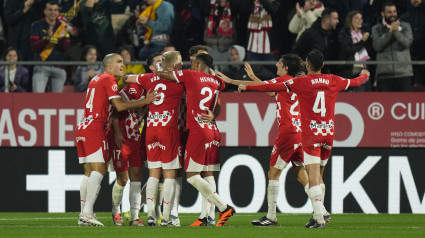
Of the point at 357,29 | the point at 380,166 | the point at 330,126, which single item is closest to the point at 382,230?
the point at 330,126

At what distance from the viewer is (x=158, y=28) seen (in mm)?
17953

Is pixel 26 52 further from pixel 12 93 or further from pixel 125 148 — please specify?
pixel 125 148

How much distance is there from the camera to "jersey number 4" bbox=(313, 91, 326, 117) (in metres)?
12.5

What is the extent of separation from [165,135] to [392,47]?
617 cm

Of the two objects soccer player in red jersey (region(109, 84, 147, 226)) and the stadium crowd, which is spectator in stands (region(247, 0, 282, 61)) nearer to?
the stadium crowd

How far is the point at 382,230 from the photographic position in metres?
12.2

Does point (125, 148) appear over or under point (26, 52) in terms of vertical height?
under

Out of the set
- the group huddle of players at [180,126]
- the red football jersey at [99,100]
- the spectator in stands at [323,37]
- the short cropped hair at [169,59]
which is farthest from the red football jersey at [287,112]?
the spectator in stands at [323,37]

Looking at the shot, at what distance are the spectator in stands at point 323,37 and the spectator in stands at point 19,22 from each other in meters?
4.74

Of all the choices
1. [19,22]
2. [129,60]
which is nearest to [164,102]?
[129,60]

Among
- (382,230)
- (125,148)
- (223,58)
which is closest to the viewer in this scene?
(382,230)

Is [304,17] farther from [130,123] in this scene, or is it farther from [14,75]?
[130,123]

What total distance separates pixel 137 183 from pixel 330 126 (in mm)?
2525

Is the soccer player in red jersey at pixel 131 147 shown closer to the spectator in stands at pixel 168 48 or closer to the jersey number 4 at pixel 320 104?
the jersey number 4 at pixel 320 104
